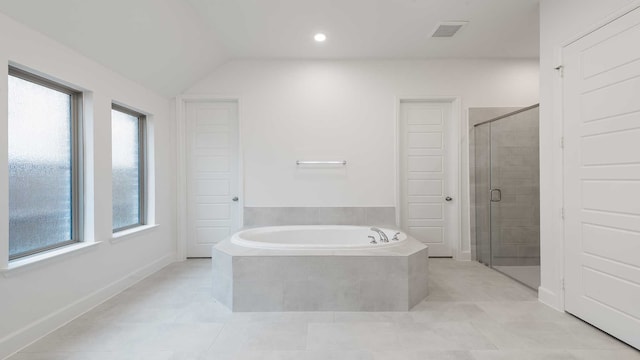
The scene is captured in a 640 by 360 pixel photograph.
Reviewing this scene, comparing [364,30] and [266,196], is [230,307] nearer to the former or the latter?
[266,196]

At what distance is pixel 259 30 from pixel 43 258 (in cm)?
252

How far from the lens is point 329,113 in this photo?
12.0ft

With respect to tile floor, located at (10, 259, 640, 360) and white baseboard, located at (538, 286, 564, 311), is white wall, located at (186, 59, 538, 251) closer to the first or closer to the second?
tile floor, located at (10, 259, 640, 360)

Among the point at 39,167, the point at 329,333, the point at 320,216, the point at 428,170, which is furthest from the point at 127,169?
the point at 428,170

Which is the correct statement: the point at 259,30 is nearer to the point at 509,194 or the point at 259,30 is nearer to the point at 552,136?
the point at 552,136

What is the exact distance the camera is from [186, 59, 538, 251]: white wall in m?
3.66

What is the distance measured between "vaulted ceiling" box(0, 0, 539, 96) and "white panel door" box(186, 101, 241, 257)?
0.47m

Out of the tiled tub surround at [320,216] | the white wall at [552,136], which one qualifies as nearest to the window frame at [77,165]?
the tiled tub surround at [320,216]

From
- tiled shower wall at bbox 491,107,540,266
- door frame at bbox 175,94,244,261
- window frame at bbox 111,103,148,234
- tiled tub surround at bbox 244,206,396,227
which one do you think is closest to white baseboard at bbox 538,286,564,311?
tiled shower wall at bbox 491,107,540,266

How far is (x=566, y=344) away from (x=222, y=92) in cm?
385

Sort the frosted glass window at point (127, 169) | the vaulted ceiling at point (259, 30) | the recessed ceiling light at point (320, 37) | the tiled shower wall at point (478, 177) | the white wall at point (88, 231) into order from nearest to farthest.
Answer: the white wall at point (88, 231), the vaulted ceiling at point (259, 30), the frosted glass window at point (127, 169), the recessed ceiling light at point (320, 37), the tiled shower wall at point (478, 177)

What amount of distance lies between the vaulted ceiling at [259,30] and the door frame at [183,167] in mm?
210

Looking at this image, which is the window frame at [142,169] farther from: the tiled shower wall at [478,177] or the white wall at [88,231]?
the tiled shower wall at [478,177]

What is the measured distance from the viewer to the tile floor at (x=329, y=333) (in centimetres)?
175
